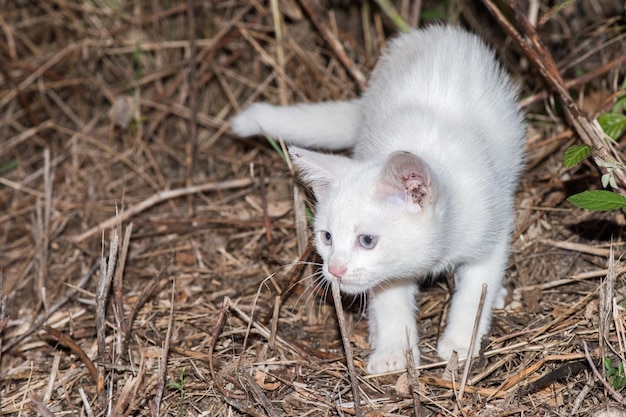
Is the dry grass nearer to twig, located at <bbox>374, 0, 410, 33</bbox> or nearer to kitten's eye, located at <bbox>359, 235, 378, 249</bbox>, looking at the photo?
twig, located at <bbox>374, 0, 410, 33</bbox>

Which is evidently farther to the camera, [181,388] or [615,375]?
[181,388]

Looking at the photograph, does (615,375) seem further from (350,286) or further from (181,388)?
(181,388)

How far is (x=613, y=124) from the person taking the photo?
3178 millimetres

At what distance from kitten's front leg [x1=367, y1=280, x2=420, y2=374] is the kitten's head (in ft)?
1.01

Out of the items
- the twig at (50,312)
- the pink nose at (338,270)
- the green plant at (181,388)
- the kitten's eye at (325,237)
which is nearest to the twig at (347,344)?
the pink nose at (338,270)

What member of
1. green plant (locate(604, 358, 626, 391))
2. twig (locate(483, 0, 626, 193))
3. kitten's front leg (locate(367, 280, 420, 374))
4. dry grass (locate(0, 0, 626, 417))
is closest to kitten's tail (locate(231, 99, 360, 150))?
dry grass (locate(0, 0, 626, 417))

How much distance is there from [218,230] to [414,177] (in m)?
1.48

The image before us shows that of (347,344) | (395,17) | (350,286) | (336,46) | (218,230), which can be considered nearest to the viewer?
(347,344)

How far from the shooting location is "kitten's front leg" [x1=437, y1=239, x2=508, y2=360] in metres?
2.88

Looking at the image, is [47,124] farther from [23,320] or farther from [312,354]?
[312,354]

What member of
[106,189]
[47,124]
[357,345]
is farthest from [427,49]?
[47,124]

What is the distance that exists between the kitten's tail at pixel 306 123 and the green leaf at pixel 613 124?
3.58 ft

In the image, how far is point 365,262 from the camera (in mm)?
2561

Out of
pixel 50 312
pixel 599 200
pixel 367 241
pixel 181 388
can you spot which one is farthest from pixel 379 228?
pixel 50 312
